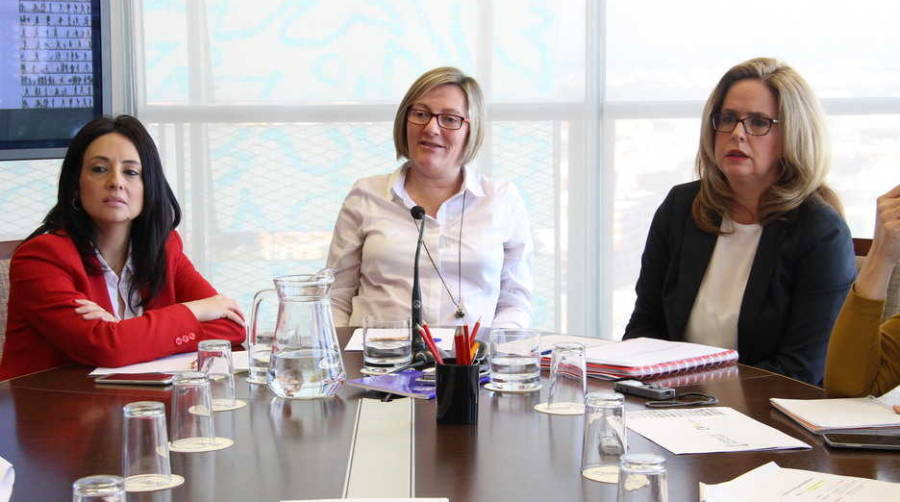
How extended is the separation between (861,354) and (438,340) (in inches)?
32.4

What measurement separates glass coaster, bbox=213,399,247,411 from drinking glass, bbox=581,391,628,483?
619mm

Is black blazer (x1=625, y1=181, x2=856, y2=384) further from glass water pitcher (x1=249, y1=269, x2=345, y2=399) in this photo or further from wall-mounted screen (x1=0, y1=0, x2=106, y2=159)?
wall-mounted screen (x1=0, y1=0, x2=106, y2=159)

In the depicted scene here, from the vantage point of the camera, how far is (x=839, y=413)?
1.58m

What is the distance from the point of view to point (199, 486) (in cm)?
123

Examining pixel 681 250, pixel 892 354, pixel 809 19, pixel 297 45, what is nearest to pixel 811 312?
pixel 681 250

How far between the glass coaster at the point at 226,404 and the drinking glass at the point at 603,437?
2.03ft

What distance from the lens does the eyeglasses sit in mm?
2986

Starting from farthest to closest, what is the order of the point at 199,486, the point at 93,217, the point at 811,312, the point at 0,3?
1. the point at 0,3
2. the point at 93,217
3. the point at 811,312
4. the point at 199,486

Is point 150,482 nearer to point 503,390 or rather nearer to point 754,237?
point 503,390

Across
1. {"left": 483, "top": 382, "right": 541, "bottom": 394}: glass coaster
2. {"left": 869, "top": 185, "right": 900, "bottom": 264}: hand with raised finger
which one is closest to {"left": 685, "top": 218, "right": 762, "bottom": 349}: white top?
{"left": 869, "top": 185, "right": 900, "bottom": 264}: hand with raised finger

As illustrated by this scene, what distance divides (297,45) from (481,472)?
286 centimetres

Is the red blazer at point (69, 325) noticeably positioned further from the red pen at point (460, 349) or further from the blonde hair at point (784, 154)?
the blonde hair at point (784, 154)

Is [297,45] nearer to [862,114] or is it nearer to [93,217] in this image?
[93,217]

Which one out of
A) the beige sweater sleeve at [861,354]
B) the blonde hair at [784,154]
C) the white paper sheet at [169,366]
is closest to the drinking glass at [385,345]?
the white paper sheet at [169,366]
